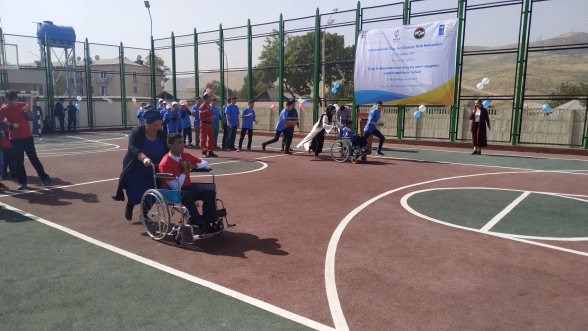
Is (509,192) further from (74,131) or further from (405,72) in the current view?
(74,131)

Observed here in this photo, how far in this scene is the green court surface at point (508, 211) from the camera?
246 inches

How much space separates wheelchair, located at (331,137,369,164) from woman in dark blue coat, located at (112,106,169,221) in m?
7.34

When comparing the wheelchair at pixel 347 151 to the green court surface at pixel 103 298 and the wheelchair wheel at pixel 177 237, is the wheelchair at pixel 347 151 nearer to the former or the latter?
the wheelchair wheel at pixel 177 237

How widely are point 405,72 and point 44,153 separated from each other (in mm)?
14237

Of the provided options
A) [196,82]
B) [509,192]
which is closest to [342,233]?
[509,192]

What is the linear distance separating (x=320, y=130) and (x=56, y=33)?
23906 mm

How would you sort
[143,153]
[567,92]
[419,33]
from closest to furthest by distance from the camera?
1. [143,153]
2. [419,33]
3. [567,92]

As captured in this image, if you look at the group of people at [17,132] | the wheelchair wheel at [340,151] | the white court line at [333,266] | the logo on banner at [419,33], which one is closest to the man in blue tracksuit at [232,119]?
the wheelchair wheel at [340,151]

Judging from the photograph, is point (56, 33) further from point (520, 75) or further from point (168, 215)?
point (168, 215)

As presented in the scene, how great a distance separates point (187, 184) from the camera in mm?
5793

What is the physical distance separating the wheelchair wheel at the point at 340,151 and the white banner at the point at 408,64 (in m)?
6.52

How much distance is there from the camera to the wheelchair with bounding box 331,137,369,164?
12.8 metres

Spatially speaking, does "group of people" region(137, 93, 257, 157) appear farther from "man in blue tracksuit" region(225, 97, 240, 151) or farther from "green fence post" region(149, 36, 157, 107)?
"green fence post" region(149, 36, 157, 107)

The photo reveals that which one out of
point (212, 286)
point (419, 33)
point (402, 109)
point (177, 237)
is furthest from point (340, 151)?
point (212, 286)
